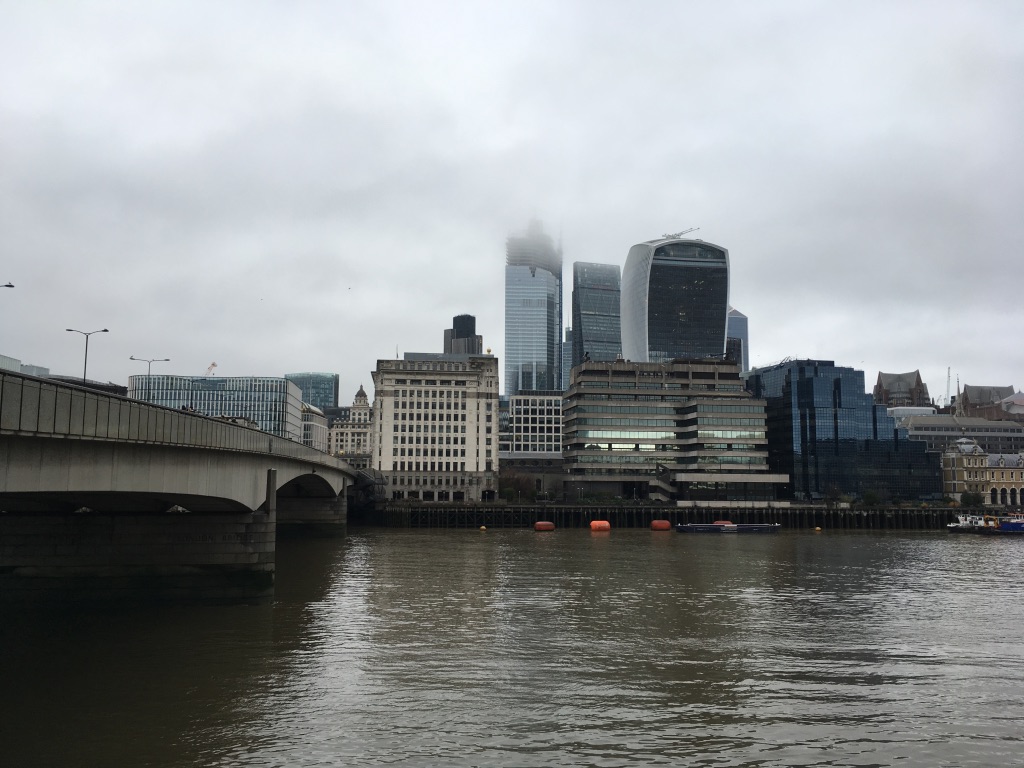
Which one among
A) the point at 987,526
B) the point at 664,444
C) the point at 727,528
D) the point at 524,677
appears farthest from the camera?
the point at 664,444

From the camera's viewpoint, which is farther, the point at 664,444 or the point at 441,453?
the point at 441,453

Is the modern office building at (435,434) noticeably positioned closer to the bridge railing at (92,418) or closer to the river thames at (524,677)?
the river thames at (524,677)

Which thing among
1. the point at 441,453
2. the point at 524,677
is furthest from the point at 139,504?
the point at 441,453

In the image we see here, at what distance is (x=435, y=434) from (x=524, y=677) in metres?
152

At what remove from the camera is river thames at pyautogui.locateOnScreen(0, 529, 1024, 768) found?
22.8m

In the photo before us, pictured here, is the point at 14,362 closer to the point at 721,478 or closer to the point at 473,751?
the point at 473,751

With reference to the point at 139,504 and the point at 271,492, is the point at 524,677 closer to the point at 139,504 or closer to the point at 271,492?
the point at 139,504

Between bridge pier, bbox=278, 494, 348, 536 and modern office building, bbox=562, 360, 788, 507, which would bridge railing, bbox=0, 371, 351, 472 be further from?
modern office building, bbox=562, 360, 788, 507

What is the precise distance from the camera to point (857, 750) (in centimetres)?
2278

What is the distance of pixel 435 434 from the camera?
180750 mm

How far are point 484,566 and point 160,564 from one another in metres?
30.0

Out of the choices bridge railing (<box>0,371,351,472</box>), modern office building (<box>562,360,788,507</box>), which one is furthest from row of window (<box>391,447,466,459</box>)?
bridge railing (<box>0,371,351,472</box>)

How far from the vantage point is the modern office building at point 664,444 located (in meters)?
171

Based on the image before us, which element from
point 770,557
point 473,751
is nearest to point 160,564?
point 473,751
